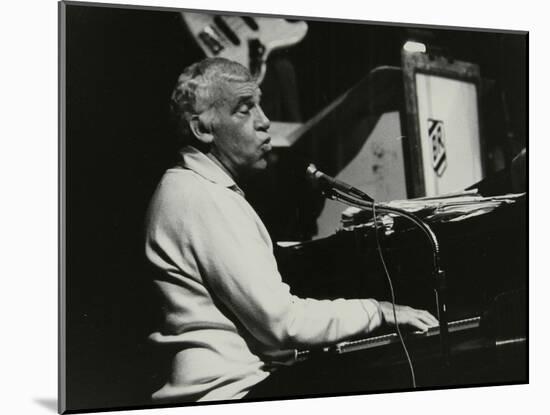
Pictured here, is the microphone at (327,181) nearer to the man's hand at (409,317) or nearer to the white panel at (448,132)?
the white panel at (448,132)

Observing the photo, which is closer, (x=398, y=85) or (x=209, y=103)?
(x=209, y=103)

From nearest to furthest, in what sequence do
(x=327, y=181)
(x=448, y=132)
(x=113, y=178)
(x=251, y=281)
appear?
(x=113, y=178) → (x=251, y=281) → (x=327, y=181) → (x=448, y=132)

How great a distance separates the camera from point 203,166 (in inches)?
187

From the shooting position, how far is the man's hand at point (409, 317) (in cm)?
502

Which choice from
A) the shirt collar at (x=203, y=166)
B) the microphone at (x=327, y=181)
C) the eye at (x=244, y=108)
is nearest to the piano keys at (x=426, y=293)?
the microphone at (x=327, y=181)

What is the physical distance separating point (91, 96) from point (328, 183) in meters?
1.27

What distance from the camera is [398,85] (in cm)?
514

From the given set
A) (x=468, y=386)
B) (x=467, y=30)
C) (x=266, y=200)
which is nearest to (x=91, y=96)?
(x=266, y=200)

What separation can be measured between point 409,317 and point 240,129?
132cm

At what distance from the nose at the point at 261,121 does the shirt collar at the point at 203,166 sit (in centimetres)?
29

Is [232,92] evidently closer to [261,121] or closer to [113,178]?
[261,121]

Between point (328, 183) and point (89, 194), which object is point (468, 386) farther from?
point (89, 194)

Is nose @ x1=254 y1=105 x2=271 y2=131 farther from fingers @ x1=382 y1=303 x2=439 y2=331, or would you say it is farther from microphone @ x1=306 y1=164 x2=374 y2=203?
fingers @ x1=382 y1=303 x2=439 y2=331

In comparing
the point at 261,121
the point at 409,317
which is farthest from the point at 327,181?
the point at 409,317
